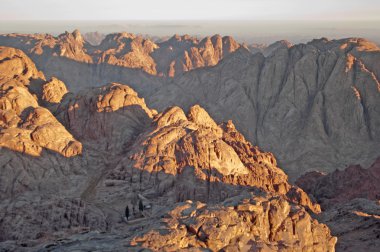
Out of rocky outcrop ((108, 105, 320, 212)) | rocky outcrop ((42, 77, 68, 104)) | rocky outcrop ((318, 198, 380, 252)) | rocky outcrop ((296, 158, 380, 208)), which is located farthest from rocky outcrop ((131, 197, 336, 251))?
rocky outcrop ((42, 77, 68, 104))

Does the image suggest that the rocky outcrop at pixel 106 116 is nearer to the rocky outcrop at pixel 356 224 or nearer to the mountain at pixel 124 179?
the mountain at pixel 124 179

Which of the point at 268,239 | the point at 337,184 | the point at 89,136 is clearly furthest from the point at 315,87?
the point at 268,239

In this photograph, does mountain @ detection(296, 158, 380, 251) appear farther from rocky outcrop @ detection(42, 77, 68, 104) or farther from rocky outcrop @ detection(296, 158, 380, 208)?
rocky outcrop @ detection(42, 77, 68, 104)

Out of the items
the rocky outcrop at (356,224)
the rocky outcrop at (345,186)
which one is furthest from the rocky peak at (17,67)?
the rocky outcrop at (356,224)

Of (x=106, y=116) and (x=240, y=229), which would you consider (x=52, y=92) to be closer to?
(x=106, y=116)

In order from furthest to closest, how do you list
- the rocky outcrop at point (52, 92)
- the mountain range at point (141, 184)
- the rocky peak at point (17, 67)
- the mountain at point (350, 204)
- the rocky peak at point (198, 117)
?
the rocky peak at point (17, 67) < the rocky outcrop at point (52, 92) < the rocky peak at point (198, 117) < the mountain at point (350, 204) < the mountain range at point (141, 184)

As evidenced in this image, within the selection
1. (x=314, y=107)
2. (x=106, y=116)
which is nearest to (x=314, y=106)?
(x=314, y=107)

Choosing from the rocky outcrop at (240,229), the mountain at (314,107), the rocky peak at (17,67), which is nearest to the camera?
the rocky outcrop at (240,229)
